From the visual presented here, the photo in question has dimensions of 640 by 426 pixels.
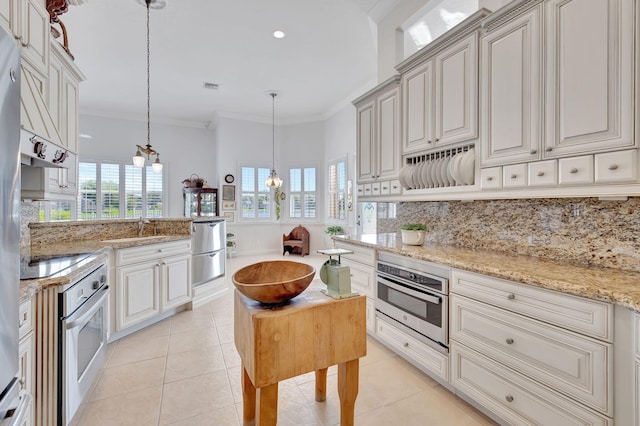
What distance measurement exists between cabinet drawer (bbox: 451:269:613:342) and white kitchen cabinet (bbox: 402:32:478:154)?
1109mm

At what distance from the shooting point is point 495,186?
2018 millimetres

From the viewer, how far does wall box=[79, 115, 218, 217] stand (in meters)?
6.93

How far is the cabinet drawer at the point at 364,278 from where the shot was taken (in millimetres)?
2781

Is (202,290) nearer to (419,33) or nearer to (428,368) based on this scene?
(428,368)

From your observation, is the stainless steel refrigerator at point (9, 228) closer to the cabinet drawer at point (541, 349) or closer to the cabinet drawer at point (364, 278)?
the cabinet drawer at point (541, 349)

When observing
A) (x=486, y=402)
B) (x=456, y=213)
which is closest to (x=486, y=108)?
(x=456, y=213)

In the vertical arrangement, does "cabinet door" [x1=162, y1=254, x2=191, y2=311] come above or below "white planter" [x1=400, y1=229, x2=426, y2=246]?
below

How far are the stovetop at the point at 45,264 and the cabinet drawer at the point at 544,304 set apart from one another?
247cm

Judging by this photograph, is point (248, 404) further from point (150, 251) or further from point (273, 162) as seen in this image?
point (273, 162)

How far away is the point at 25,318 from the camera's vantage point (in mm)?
1374

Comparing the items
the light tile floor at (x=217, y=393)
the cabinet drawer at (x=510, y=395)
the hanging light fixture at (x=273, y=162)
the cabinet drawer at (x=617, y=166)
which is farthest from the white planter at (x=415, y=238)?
the hanging light fixture at (x=273, y=162)

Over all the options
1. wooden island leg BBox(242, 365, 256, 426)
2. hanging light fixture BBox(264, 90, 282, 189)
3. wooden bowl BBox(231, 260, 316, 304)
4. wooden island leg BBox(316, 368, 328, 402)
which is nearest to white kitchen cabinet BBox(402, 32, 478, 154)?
wooden bowl BBox(231, 260, 316, 304)

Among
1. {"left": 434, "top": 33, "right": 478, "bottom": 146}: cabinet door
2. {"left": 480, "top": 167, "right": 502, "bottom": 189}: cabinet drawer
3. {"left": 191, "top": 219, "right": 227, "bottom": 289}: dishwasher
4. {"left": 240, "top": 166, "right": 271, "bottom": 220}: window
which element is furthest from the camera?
{"left": 240, "top": 166, "right": 271, "bottom": 220}: window

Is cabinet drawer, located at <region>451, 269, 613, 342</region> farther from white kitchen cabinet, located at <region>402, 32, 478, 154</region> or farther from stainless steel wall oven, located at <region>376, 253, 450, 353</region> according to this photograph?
white kitchen cabinet, located at <region>402, 32, 478, 154</region>
